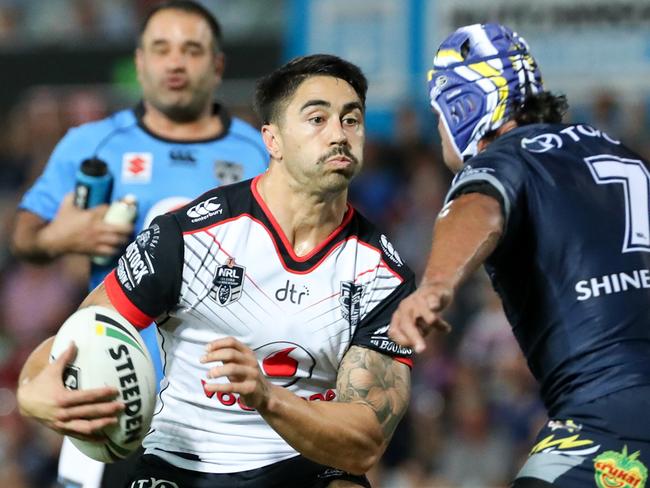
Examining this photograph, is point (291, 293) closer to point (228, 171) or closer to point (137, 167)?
point (228, 171)

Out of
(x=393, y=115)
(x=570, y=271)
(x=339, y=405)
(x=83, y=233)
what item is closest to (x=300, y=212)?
(x=339, y=405)

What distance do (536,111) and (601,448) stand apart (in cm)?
122

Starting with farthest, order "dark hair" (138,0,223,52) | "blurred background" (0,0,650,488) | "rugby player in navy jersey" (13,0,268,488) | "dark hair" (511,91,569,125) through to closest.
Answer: "blurred background" (0,0,650,488)
"dark hair" (138,0,223,52)
"rugby player in navy jersey" (13,0,268,488)
"dark hair" (511,91,569,125)

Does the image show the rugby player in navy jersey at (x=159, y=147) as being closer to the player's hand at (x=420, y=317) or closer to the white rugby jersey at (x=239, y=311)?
the white rugby jersey at (x=239, y=311)

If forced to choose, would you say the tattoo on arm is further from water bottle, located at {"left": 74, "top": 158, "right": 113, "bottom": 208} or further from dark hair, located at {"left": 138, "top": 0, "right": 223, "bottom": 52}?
dark hair, located at {"left": 138, "top": 0, "right": 223, "bottom": 52}

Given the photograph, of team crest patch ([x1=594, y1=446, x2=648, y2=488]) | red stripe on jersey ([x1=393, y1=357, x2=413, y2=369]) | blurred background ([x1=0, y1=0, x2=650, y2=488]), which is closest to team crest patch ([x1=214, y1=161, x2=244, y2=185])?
red stripe on jersey ([x1=393, y1=357, x2=413, y2=369])

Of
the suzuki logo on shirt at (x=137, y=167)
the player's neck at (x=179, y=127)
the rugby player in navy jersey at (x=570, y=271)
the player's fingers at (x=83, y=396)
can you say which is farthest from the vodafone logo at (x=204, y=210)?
the player's neck at (x=179, y=127)

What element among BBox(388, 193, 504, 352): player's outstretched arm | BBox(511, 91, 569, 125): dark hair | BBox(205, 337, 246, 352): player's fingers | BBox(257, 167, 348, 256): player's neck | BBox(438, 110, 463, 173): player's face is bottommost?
BBox(205, 337, 246, 352): player's fingers

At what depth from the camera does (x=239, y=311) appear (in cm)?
450

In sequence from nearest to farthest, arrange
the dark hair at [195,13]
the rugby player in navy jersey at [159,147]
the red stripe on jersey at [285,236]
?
the red stripe on jersey at [285,236]
the rugby player in navy jersey at [159,147]
the dark hair at [195,13]

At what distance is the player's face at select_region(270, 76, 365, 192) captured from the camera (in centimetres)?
452

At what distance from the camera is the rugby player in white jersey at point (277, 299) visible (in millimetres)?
4434

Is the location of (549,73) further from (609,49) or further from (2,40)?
(2,40)

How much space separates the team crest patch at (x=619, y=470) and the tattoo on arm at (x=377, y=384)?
0.90 m
